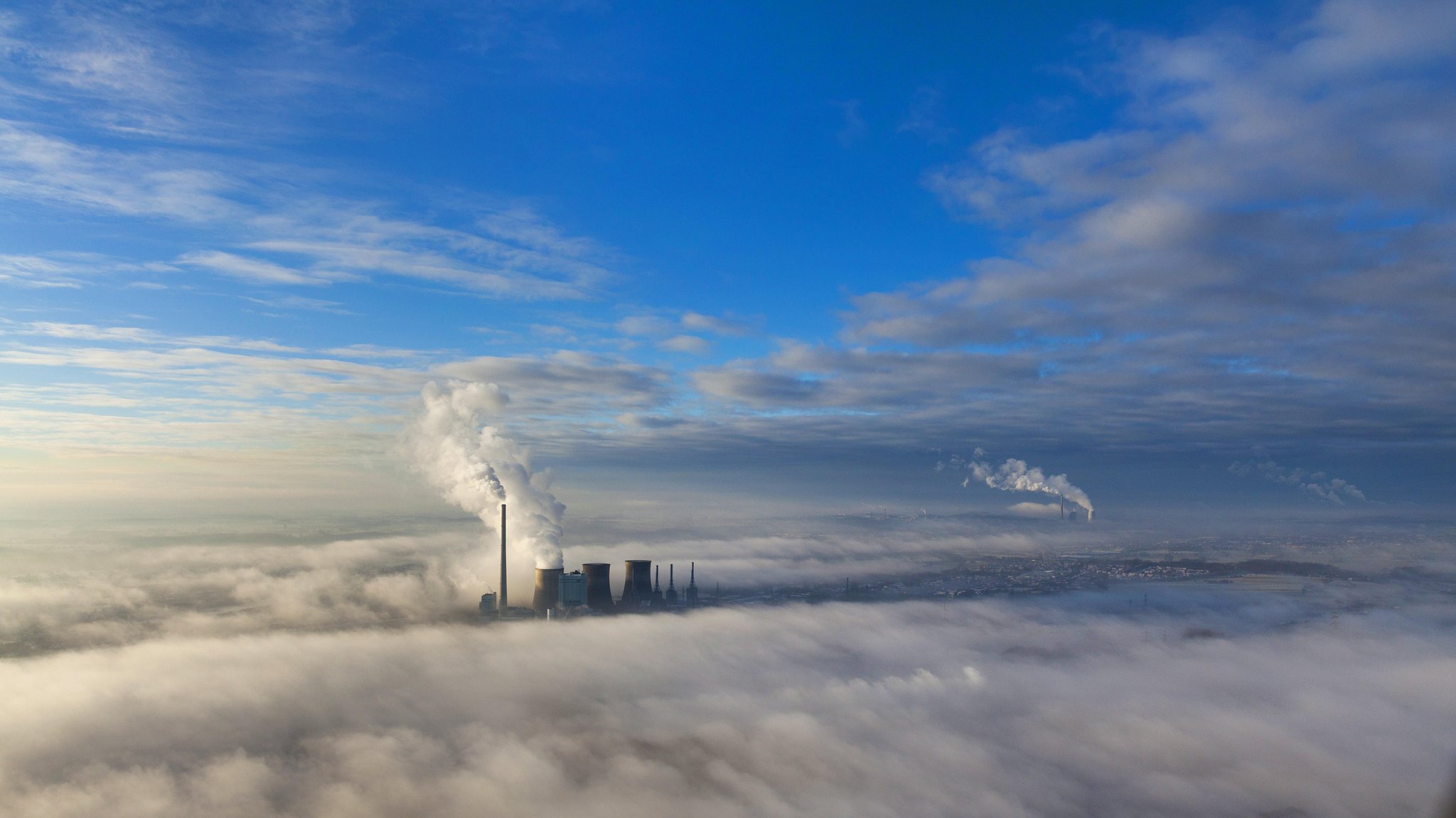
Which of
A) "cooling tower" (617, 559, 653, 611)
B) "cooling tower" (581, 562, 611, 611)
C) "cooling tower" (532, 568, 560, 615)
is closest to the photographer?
"cooling tower" (532, 568, 560, 615)

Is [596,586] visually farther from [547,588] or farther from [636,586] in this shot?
[636,586]

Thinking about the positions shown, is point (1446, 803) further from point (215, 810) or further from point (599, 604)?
point (599, 604)

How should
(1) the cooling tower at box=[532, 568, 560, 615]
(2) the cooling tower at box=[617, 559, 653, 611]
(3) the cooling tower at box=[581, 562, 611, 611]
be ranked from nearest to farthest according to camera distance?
(1) the cooling tower at box=[532, 568, 560, 615] → (3) the cooling tower at box=[581, 562, 611, 611] → (2) the cooling tower at box=[617, 559, 653, 611]

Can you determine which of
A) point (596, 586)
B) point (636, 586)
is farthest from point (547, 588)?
point (636, 586)

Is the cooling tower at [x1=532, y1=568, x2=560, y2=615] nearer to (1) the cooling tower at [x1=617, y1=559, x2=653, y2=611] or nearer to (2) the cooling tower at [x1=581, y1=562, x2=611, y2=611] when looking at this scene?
(2) the cooling tower at [x1=581, y1=562, x2=611, y2=611]

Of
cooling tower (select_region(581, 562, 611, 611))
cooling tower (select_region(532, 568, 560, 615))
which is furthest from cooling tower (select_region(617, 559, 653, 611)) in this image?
cooling tower (select_region(532, 568, 560, 615))

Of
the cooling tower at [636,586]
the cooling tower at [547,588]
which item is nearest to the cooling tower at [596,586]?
the cooling tower at [547,588]
